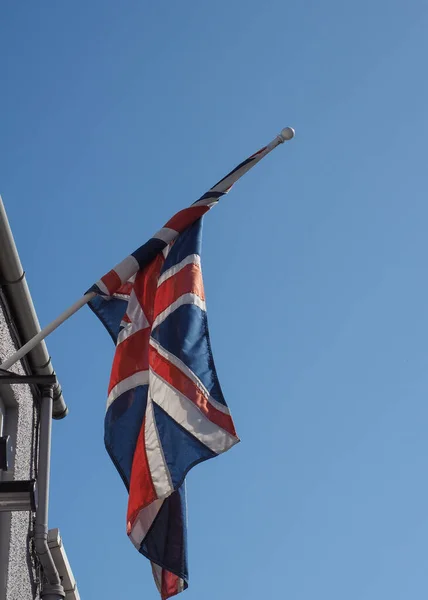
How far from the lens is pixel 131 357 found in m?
7.78

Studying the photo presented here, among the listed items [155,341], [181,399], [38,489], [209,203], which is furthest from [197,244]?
[38,489]

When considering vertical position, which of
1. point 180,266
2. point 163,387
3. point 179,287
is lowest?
point 163,387

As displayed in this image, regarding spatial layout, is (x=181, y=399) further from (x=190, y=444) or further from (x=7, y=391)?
(x=7, y=391)

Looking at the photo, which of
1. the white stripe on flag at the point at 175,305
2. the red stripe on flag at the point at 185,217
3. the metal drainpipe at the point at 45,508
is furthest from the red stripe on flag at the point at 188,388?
the red stripe on flag at the point at 185,217

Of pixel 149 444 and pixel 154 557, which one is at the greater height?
pixel 149 444

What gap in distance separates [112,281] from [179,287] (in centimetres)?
50

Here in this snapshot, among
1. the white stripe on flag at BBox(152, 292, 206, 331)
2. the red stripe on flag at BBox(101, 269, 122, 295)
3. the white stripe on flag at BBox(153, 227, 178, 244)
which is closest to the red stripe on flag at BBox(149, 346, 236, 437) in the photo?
the white stripe on flag at BBox(152, 292, 206, 331)

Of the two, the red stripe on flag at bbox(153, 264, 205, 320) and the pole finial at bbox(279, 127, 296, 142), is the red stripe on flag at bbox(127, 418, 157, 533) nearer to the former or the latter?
the red stripe on flag at bbox(153, 264, 205, 320)

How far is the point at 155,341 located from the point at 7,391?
2.21 meters

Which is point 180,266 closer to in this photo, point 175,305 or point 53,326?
point 175,305

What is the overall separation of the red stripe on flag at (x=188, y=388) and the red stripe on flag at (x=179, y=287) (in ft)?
1.51

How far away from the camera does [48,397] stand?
798 centimetres

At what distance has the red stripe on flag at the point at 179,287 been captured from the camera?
7.85 m

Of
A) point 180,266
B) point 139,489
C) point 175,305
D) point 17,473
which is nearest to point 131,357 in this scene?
point 175,305
